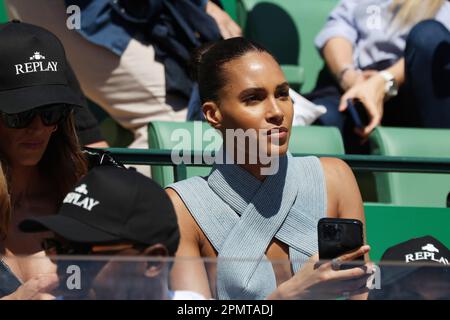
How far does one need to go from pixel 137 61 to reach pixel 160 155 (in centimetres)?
76

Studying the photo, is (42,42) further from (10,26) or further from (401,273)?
(401,273)

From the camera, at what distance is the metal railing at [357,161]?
327 cm

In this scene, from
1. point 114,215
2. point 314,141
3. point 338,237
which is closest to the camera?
point 114,215

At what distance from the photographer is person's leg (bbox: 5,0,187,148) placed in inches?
154

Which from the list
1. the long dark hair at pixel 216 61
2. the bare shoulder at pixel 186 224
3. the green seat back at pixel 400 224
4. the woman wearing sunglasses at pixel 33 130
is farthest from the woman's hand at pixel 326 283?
the green seat back at pixel 400 224

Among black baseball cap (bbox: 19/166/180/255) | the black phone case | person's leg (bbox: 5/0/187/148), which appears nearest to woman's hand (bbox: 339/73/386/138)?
person's leg (bbox: 5/0/187/148)

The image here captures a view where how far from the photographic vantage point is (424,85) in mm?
4184

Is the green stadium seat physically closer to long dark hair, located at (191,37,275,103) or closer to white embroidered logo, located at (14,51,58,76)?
long dark hair, located at (191,37,275,103)

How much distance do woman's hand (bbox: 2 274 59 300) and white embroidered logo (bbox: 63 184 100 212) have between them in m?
0.14

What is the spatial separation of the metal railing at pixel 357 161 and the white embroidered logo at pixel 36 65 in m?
0.44

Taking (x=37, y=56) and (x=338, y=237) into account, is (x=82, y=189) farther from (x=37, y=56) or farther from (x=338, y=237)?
(x=37, y=56)

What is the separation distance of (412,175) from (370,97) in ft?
1.08

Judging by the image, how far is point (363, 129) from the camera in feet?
13.3

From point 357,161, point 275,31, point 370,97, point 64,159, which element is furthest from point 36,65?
point 275,31
